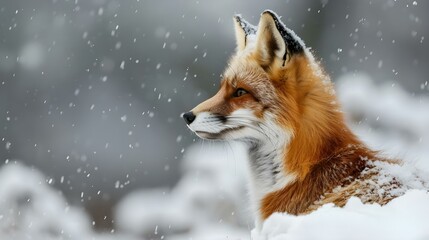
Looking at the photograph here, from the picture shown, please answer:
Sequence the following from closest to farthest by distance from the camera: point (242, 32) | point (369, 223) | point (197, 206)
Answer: point (369, 223), point (242, 32), point (197, 206)

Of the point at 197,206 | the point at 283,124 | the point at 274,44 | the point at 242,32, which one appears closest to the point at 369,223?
the point at 283,124

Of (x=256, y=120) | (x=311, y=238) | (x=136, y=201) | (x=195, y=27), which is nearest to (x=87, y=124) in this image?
(x=195, y=27)

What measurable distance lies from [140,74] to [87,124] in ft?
6.37

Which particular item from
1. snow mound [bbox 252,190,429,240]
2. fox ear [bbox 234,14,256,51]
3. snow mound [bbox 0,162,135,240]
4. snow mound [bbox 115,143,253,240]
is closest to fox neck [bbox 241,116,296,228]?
fox ear [bbox 234,14,256,51]

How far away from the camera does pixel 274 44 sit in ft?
11.9

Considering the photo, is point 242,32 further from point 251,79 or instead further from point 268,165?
point 268,165

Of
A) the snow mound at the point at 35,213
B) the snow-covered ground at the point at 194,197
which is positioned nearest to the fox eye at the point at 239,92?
the snow-covered ground at the point at 194,197

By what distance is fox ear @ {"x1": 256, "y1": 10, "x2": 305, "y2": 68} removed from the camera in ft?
11.6

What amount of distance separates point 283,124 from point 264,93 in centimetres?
21

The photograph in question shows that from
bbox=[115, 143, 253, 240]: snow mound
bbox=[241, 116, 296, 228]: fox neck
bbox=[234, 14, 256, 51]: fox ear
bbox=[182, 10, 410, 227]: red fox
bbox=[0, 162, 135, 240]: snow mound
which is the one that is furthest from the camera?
bbox=[115, 143, 253, 240]: snow mound

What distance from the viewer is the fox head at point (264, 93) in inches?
136

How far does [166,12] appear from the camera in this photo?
18.3 meters

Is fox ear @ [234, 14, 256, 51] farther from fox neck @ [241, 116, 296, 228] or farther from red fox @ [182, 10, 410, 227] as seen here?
fox neck @ [241, 116, 296, 228]

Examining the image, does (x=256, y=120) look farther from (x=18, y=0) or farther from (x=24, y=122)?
(x=18, y=0)
